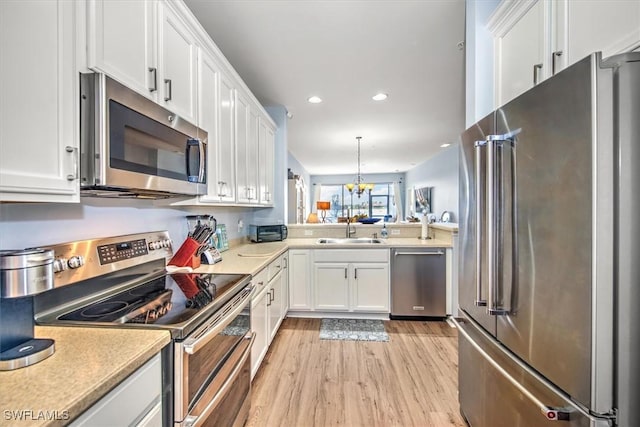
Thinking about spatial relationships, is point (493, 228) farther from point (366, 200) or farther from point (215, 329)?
point (366, 200)

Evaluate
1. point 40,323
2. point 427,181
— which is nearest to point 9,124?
point 40,323

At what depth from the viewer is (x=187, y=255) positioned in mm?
1859

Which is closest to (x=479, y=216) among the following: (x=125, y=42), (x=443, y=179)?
(x=125, y=42)

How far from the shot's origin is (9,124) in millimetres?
734

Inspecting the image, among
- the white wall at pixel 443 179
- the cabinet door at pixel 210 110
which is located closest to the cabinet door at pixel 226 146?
the cabinet door at pixel 210 110

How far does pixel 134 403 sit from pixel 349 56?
2712 millimetres

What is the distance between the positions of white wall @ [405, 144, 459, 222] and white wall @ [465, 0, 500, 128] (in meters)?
4.10

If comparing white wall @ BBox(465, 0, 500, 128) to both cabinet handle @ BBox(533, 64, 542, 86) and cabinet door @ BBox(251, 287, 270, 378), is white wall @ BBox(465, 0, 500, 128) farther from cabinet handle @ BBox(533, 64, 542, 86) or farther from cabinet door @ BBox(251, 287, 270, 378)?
cabinet door @ BBox(251, 287, 270, 378)

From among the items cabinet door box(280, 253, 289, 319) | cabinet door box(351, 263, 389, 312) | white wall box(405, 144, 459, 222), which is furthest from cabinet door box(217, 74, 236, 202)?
white wall box(405, 144, 459, 222)

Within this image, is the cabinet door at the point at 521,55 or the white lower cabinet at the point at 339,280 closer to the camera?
the cabinet door at the point at 521,55

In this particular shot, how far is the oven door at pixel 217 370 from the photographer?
3.12 ft

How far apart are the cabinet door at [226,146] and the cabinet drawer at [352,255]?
1.38 meters

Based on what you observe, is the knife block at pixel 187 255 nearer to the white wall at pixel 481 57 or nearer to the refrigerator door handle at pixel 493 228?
the refrigerator door handle at pixel 493 228

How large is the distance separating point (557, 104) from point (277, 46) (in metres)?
2.13
